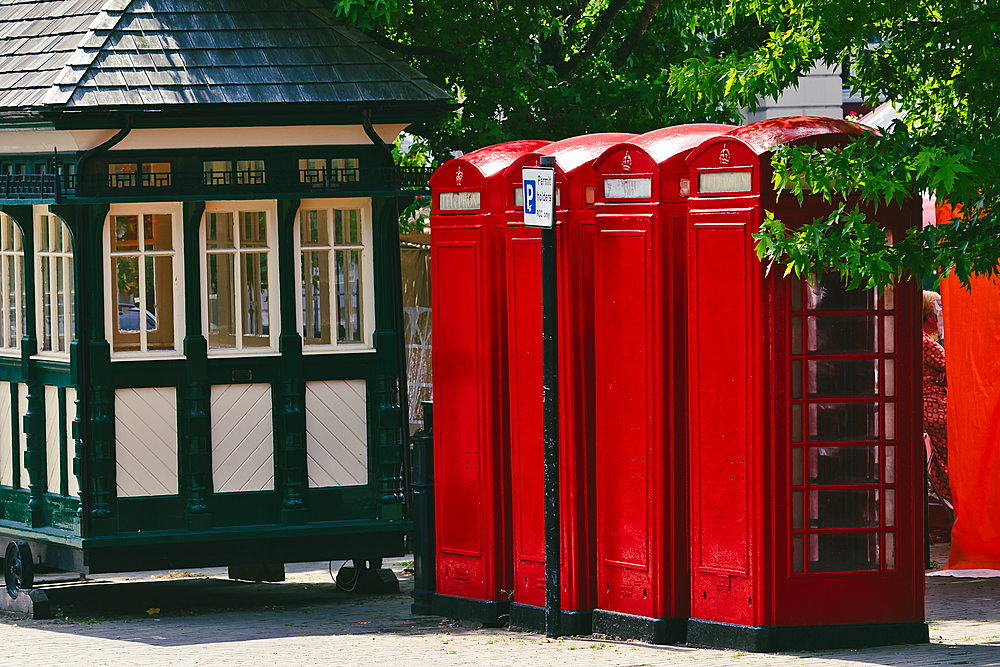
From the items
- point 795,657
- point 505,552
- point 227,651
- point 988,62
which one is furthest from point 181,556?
point 988,62

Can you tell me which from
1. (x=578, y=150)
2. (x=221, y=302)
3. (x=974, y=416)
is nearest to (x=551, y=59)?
(x=221, y=302)

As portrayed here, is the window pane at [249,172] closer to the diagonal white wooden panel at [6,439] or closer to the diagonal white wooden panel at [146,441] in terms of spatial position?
the diagonal white wooden panel at [146,441]

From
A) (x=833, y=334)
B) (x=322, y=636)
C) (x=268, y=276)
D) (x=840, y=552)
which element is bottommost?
(x=322, y=636)

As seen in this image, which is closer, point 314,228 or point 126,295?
point 126,295

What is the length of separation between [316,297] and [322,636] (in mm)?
2355

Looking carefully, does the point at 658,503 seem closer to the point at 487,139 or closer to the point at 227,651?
the point at 227,651

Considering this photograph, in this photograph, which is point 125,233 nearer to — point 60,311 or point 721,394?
point 60,311

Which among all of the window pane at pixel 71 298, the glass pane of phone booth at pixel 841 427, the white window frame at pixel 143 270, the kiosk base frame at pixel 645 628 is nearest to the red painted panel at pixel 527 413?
the kiosk base frame at pixel 645 628

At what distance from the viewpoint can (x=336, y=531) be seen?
37.3 feet

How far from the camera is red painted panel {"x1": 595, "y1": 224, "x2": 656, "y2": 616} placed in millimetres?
9141

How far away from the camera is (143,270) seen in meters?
11.0

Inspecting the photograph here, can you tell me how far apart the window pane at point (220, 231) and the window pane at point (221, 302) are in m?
0.08

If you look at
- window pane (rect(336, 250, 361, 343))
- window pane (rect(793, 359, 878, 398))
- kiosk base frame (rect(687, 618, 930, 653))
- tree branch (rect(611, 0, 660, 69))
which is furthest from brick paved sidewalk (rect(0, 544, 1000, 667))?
tree branch (rect(611, 0, 660, 69))

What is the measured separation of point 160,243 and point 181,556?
1984 millimetres
